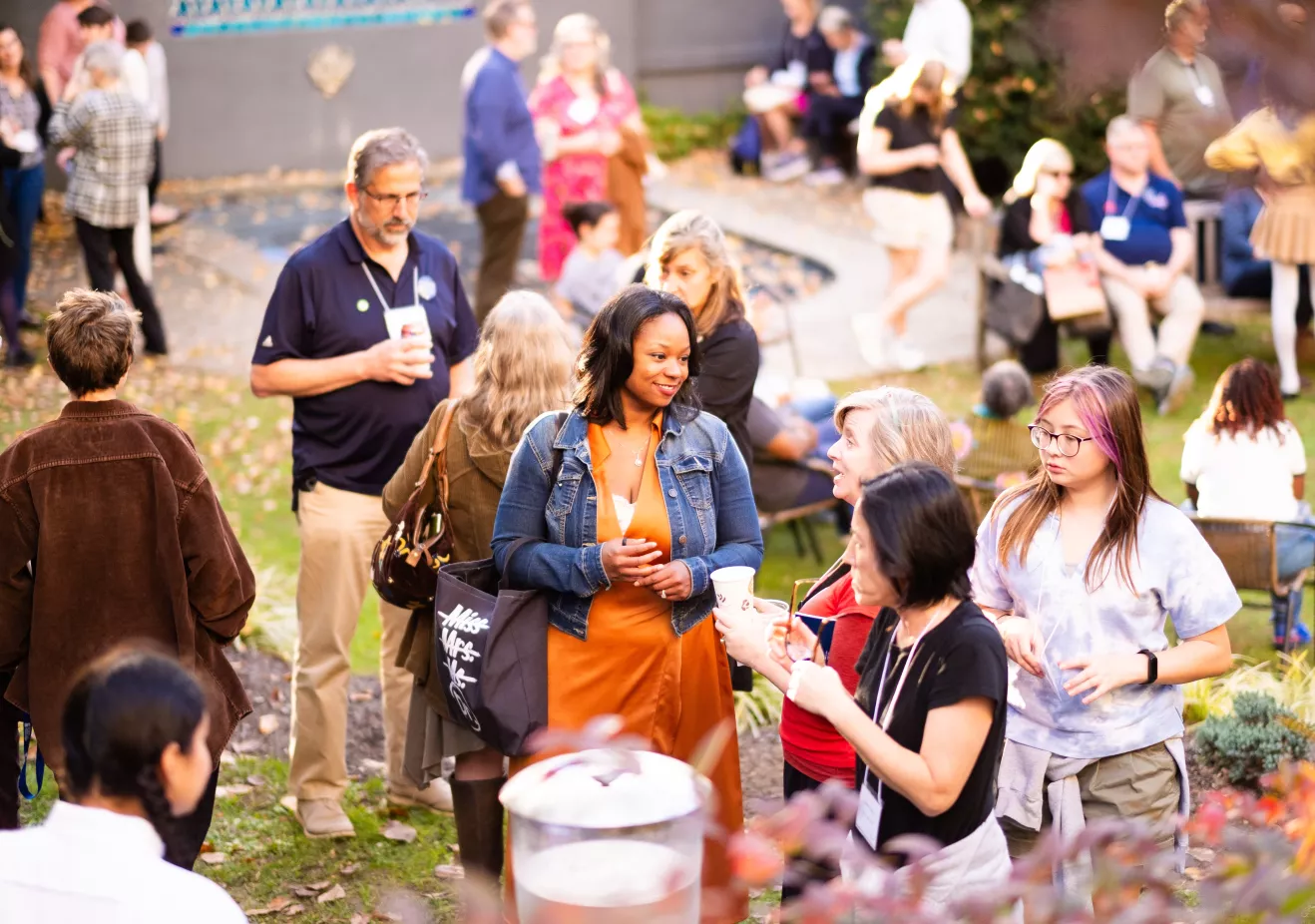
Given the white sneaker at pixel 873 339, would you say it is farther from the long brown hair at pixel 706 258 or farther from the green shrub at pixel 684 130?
the green shrub at pixel 684 130

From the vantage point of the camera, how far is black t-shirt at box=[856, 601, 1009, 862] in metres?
2.92

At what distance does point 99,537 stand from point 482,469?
106 centimetres

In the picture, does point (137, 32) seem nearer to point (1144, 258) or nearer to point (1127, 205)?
point (1127, 205)

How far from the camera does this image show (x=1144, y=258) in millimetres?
10719

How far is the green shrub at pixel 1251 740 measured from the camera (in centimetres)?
553

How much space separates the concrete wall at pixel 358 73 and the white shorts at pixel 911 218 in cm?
739

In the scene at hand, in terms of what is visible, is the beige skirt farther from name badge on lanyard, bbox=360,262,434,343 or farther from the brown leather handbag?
the brown leather handbag

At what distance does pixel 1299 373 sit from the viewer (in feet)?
36.6

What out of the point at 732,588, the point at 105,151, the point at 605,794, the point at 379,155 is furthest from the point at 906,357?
the point at 605,794

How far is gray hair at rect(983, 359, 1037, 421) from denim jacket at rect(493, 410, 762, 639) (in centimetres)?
349

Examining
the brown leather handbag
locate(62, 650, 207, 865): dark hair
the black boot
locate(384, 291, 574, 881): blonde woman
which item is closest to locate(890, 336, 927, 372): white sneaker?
locate(384, 291, 574, 881): blonde woman

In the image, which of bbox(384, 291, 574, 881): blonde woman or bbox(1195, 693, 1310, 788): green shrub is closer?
bbox(384, 291, 574, 881): blonde woman

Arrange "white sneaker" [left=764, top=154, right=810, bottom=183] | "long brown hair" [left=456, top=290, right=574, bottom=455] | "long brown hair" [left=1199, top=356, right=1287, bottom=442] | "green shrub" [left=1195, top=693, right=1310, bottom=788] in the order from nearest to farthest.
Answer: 1. "long brown hair" [left=456, top=290, right=574, bottom=455]
2. "green shrub" [left=1195, top=693, right=1310, bottom=788]
3. "long brown hair" [left=1199, top=356, right=1287, bottom=442]
4. "white sneaker" [left=764, top=154, right=810, bottom=183]

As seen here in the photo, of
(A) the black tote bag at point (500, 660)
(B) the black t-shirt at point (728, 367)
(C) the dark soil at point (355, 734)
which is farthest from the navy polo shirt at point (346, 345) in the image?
(C) the dark soil at point (355, 734)
